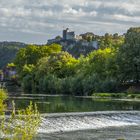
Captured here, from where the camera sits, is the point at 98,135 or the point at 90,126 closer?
the point at 98,135

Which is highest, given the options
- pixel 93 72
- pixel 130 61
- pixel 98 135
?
pixel 130 61

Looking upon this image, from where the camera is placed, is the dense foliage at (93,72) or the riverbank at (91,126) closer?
the riverbank at (91,126)

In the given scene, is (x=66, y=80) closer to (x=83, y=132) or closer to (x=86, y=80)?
(x=86, y=80)

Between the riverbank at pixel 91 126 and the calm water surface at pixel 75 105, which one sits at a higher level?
the riverbank at pixel 91 126

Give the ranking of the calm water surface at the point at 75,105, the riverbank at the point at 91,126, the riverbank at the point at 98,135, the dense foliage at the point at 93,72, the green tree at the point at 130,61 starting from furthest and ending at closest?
the green tree at the point at 130,61 < the dense foliage at the point at 93,72 < the calm water surface at the point at 75,105 < the riverbank at the point at 91,126 < the riverbank at the point at 98,135

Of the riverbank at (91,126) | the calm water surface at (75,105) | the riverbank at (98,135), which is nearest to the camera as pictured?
the riverbank at (98,135)

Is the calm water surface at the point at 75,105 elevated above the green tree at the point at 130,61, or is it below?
below

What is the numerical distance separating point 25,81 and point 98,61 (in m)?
27.3

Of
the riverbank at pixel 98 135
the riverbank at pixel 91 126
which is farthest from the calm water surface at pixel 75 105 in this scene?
the riverbank at pixel 98 135

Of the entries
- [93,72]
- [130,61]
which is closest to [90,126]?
[130,61]

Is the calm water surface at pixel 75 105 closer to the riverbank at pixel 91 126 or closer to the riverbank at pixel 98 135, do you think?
the riverbank at pixel 91 126

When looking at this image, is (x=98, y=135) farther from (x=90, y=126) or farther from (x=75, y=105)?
(x=75, y=105)

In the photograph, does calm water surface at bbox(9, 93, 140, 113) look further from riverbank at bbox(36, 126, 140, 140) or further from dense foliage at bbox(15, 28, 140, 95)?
dense foliage at bbox(15, 28, 140, 95)

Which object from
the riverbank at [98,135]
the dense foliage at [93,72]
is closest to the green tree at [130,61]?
the dense foliage at [93,72]
